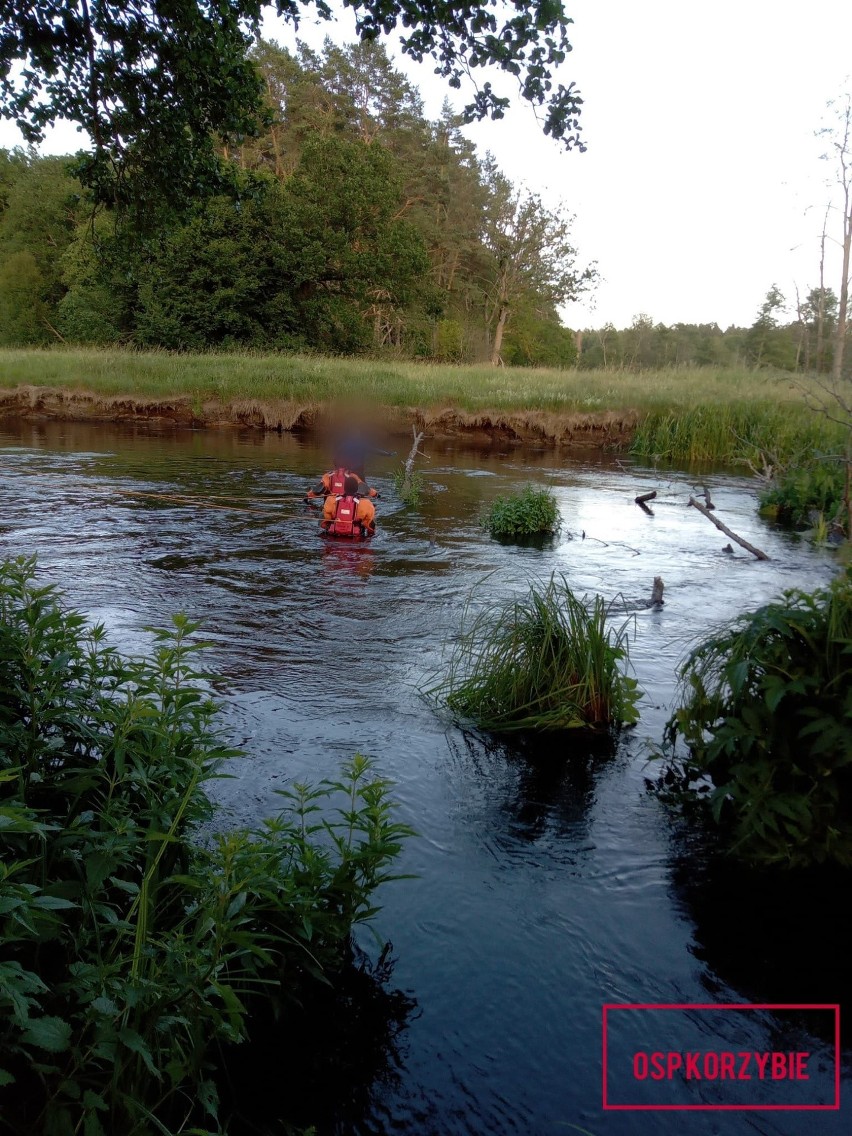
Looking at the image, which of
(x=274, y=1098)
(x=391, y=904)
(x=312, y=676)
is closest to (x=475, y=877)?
(x=391, y=904)

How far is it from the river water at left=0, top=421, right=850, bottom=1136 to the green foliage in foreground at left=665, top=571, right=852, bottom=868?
394mm

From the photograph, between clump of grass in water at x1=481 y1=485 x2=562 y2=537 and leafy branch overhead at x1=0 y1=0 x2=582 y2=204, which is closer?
leafy branch overhead at x1=0 y1=0 x2=582 y2=204

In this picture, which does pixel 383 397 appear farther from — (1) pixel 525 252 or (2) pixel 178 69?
(1) pixel 525 252

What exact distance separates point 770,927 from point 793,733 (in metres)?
0.94

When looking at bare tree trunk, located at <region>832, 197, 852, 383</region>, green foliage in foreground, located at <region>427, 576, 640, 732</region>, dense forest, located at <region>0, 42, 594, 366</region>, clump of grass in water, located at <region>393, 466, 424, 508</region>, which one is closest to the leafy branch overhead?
green foliage in foreground, located at <region>427, 576, 640, 732</region>

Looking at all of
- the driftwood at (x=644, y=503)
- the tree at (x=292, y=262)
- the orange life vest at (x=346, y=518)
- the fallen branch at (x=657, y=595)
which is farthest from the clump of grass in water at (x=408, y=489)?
the tree at (x=292, y=262)

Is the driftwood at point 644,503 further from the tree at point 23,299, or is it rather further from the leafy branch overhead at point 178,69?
the tree at point 23,299

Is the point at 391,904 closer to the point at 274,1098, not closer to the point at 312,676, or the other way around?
the point at 274,1098

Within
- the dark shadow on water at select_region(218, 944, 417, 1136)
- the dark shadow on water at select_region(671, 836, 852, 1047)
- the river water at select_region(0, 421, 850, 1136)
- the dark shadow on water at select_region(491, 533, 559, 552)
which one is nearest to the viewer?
the dark shadow on water at select_region(218, 944, 417, 1136)

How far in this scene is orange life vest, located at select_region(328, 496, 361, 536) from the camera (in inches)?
470

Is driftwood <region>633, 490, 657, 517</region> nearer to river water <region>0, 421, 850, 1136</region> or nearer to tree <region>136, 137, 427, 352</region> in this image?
river water <region>0, 421, 850, 1136</region>

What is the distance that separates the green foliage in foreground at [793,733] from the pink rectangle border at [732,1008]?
28.3 inches

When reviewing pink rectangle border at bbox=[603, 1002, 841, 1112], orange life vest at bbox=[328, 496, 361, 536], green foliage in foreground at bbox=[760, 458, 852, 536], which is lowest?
pink rectangle border at bbox=[603, 1002, 841, 1112]

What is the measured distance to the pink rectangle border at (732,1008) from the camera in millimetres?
3086
